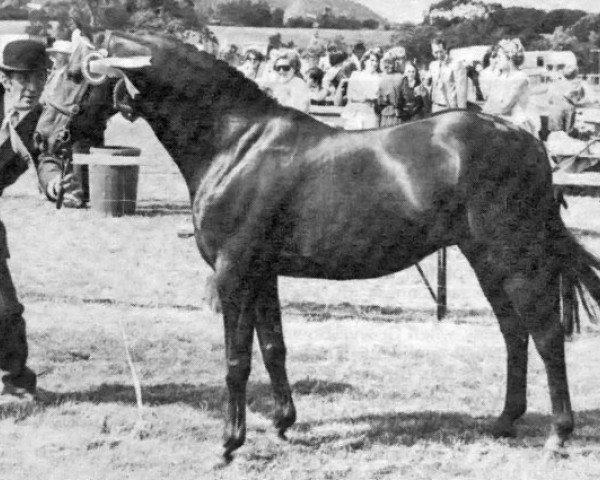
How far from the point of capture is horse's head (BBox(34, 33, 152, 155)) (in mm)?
5242

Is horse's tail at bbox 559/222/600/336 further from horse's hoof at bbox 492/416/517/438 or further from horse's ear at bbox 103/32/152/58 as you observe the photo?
horse's ear at bbox 103/32/152/58

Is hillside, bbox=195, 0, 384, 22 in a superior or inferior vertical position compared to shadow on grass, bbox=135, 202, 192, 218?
inferior

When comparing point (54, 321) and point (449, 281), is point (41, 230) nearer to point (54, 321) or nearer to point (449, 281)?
point (54, 321)

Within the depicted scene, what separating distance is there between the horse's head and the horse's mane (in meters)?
0.08

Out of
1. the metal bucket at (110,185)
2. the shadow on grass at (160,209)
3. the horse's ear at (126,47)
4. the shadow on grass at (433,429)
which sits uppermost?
the horse's ear at (126,47)

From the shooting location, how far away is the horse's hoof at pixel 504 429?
5914mm

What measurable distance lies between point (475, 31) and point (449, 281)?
37059mm

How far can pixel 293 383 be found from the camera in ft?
23.3

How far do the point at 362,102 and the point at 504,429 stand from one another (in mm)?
12394

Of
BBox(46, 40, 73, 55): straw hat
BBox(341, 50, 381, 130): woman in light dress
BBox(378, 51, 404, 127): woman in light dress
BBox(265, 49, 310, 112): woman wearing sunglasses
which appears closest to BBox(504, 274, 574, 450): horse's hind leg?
BBox(46, 40, 73, 55): straw hat

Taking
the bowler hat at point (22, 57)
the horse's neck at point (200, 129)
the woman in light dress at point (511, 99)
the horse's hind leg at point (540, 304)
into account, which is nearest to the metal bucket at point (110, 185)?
the woman in light dress at point (511, 99)

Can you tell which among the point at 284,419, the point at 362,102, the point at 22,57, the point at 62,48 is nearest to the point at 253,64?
the point at 362,102

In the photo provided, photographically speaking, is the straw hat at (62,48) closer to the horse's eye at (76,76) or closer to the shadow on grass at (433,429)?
the horse's eye at (76,76)

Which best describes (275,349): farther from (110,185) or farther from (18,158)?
(110,185)
